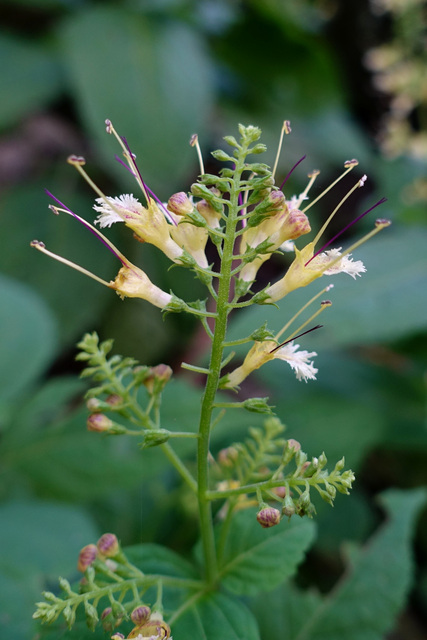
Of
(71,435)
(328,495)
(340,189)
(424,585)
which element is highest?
(340,189)

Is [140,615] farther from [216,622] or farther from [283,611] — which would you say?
[283,611]

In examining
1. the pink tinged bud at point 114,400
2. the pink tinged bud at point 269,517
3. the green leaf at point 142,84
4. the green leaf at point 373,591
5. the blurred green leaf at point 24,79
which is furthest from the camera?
the blurred green leaf at point 24,79

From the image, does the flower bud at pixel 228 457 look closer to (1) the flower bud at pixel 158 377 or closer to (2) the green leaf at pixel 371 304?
(1) the flower bud at pixel 158 377

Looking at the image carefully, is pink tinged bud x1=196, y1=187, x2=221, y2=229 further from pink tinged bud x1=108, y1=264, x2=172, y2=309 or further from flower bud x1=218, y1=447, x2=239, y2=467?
flower bud x1=218, y1=447, x2=239, y2=467

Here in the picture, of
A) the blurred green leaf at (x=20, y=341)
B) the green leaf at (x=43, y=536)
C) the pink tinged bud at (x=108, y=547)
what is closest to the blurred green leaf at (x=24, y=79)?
the blurred green leaf at (x=20, y=341)

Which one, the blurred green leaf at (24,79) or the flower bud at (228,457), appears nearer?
the flower bud at (228,457)

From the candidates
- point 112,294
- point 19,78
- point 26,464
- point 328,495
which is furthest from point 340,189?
point 328,495

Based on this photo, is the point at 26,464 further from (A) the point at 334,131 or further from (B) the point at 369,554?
(A) the point at 334,131
